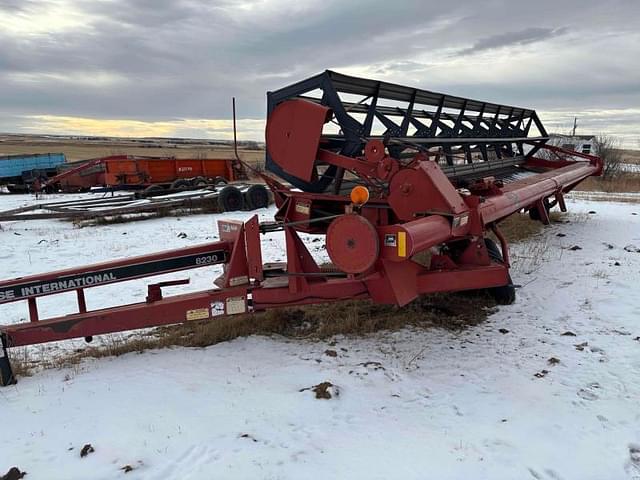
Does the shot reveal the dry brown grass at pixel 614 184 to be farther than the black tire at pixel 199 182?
Yes

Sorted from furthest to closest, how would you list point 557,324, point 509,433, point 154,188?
point 154,188, point 557,324, point 509,433

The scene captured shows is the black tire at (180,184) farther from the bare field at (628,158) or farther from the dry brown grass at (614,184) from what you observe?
the bare field at (628,158)

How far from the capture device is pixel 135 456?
2791 mm

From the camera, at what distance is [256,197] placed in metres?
14.2

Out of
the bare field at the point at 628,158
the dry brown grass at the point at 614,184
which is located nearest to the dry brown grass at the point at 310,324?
the dry brown grass at the point at 614,184

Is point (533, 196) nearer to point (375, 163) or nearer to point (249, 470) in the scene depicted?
point (375, 163)

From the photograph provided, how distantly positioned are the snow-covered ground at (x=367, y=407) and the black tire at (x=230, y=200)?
924 cm

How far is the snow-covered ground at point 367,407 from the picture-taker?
8.84 ft

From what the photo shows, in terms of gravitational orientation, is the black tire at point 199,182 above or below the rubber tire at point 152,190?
above

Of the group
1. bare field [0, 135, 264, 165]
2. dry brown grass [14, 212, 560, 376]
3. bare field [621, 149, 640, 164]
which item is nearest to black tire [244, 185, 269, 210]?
dry brown grass [14, 212, 560, 376]

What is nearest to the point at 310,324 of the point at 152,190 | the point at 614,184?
the point at 152,190

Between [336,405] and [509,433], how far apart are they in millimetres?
1090

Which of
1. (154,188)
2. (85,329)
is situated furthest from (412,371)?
(154,188)

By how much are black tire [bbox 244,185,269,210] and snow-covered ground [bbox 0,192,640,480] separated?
9.33m
